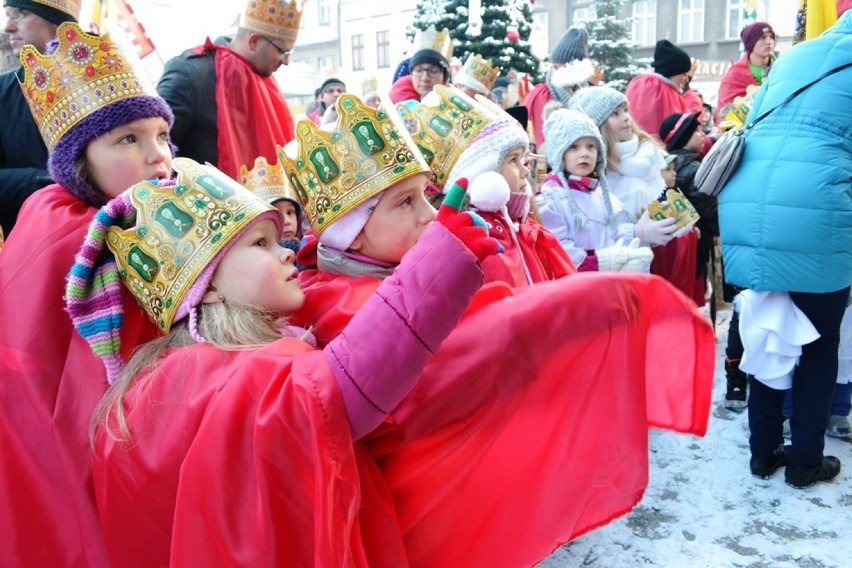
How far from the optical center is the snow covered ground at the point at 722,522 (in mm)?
3039

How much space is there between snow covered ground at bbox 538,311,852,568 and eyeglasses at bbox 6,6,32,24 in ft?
10.1

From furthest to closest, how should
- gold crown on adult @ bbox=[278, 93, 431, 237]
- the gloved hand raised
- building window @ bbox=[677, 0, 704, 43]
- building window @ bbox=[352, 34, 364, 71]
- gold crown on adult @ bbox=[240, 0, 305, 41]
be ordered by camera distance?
building window @ bbox=[352, 34, 364, 71] < building window @ bbox=[677, 0, 704, 43] < the gloved hand raised < gold crown on adult @ bbox=[240, 0, 305, 41] < gold crown on adult @ bbox=[278, 93, 431, 237]

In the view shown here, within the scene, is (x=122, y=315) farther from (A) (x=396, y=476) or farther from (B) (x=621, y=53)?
(B) (x=621, y=53)

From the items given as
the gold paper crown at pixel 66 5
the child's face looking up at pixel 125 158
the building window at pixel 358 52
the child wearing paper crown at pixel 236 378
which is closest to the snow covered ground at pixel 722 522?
the child wearing paper crown at pixel 236 378

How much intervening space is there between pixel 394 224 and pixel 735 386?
3.52 m

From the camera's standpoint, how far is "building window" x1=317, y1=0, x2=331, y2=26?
3166 centimetres

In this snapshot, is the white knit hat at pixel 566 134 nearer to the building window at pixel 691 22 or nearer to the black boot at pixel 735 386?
the black boot at pixel 735 386

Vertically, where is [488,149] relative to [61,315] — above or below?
above

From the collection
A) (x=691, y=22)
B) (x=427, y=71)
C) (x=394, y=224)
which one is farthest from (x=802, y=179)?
(x=691, y=22)

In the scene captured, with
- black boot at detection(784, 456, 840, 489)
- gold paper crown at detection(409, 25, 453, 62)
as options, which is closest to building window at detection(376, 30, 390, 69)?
gold paper crown at detection(409, 25, 453, 62)

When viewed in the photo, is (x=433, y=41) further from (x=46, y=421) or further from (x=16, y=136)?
(x=46, y=421)

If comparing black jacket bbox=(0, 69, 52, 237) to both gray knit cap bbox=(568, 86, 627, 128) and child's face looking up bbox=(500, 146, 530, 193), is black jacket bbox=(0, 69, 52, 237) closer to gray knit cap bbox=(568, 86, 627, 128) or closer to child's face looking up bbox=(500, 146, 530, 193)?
child's face looking up bbox=(500, 146, 530, 193)

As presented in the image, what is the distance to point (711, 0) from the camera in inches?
985

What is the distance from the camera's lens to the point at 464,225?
1.35 m
